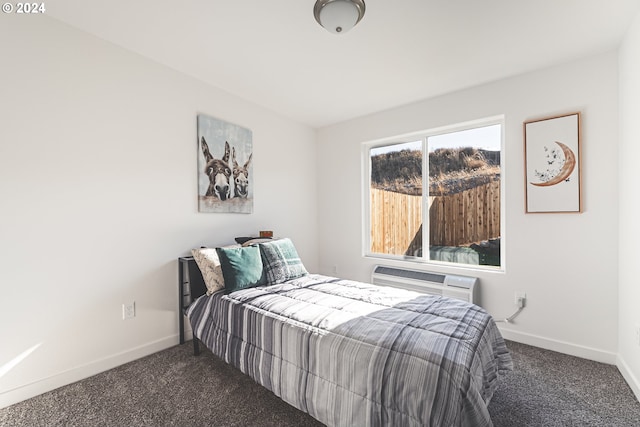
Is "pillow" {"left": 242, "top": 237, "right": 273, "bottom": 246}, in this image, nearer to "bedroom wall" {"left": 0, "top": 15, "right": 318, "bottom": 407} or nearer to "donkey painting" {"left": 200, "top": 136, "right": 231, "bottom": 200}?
"bedroom wall" {"left": 0, "top": 15, "right": 318, "bottom": 407}

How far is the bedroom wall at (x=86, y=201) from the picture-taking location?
1797 millimetres

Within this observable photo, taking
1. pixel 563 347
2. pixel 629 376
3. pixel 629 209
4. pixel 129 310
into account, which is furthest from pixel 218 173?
pixel 629 376

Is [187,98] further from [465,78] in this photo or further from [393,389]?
[393,389]

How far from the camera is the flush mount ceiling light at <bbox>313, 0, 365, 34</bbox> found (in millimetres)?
1632

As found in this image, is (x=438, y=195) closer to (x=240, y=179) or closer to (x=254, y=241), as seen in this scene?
(x=254, y=241)

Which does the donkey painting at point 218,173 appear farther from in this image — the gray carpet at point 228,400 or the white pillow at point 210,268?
the gray carpet at point 228,400

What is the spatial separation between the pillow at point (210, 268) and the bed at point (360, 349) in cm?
3

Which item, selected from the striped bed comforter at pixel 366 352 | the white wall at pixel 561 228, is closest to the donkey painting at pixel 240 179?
the striped bed comforter at pixel 366 352

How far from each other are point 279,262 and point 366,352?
4.32 ft

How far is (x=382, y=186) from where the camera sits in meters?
3.70

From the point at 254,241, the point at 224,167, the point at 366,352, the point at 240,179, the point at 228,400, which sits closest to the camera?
the point at 366,352

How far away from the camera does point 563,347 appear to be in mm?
2398

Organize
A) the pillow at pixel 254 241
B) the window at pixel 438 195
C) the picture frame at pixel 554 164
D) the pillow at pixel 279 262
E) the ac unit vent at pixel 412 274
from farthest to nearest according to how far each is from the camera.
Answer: the ac unit vent at pixel 412 274 → the window at pixel 438 195 → the pillow at pixel 254 241 → the pillow at pixel 279 262 → the picture frame at pixel 554 164

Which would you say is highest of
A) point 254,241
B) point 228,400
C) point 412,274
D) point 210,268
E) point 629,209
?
point 629,209
